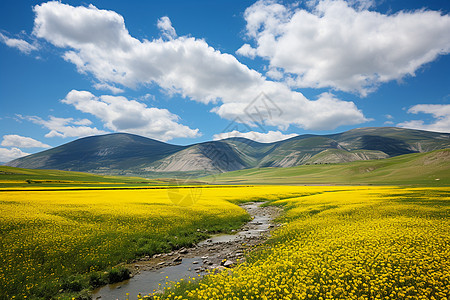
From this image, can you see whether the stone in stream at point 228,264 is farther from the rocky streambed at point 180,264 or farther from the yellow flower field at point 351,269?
the yellow flower field at point 351,269

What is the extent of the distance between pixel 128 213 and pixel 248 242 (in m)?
13.2

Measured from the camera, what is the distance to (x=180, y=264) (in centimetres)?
1538

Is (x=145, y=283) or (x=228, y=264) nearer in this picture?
(x=145, y=283)

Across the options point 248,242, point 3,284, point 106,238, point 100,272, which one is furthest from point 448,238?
point 3,284

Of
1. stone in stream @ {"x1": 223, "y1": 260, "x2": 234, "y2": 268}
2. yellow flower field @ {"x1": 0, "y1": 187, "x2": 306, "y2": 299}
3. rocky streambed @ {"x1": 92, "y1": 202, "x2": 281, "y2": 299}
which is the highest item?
yellow flower field @ {"x1": 0, "y1": 187, "x2": 306, "y2": 299}

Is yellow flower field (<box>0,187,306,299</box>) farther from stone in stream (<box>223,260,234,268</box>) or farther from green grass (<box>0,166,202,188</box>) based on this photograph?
green grass (<box>0,166,202,188</box>)

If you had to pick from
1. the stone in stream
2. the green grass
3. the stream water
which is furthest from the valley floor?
the green grass

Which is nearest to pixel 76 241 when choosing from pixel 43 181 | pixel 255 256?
pixel 255 256

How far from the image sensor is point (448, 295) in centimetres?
757

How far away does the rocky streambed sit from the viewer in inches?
473

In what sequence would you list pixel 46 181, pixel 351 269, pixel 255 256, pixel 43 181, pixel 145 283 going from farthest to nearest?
pixel 46 181 < pixel 43 181 < pixel 255 256 < pixel 145 283 < pixel 351 269

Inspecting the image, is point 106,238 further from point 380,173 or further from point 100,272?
point 380,173

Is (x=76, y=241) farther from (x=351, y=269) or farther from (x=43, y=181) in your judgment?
(x=43, y=181)

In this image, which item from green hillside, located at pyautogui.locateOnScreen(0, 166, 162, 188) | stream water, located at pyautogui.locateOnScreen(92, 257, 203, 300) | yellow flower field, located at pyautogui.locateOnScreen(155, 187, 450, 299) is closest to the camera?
yellow flower field, located at pyautogui.locateOnScreen(155, 187, 450, 299)
